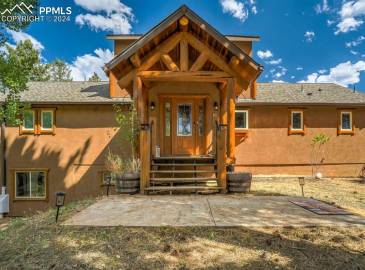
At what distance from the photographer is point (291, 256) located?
9.25ft

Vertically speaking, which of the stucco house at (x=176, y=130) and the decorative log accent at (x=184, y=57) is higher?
the decorative log accent at (x=184, y=57)

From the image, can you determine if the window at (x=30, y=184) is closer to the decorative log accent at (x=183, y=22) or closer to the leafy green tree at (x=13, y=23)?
the leafy green tree at (x=13, y=23)

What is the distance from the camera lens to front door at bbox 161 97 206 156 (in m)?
9.13

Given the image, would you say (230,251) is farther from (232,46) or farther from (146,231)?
(232,46)

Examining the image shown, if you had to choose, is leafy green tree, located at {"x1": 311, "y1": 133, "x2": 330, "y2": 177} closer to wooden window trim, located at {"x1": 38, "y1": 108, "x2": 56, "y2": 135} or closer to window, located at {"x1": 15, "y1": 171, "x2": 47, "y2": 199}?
wooden window trim, located at {"x1": 38, "y1": 108, "x2": 56, "y2": 135}

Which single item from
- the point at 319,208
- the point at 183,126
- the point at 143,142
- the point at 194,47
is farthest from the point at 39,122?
the point at 319,208

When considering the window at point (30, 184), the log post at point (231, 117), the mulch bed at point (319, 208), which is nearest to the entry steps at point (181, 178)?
the log post at point (231, 117)

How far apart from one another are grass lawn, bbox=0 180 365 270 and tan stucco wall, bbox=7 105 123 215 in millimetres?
7104

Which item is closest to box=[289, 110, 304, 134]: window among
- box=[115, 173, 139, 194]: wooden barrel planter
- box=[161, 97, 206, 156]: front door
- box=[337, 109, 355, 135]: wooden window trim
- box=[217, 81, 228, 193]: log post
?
box=[337, 109, 355, 135]: wooden window trim

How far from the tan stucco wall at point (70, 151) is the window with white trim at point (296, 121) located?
8424 millimetres

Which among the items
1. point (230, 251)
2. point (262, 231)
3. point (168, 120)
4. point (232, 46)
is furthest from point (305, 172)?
point (230, 251)

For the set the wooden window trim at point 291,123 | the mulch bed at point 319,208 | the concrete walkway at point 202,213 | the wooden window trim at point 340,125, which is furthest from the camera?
the wooden window trim at point 340,125

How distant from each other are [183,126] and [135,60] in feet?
11.8

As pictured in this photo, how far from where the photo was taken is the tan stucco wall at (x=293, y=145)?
11.3 m
